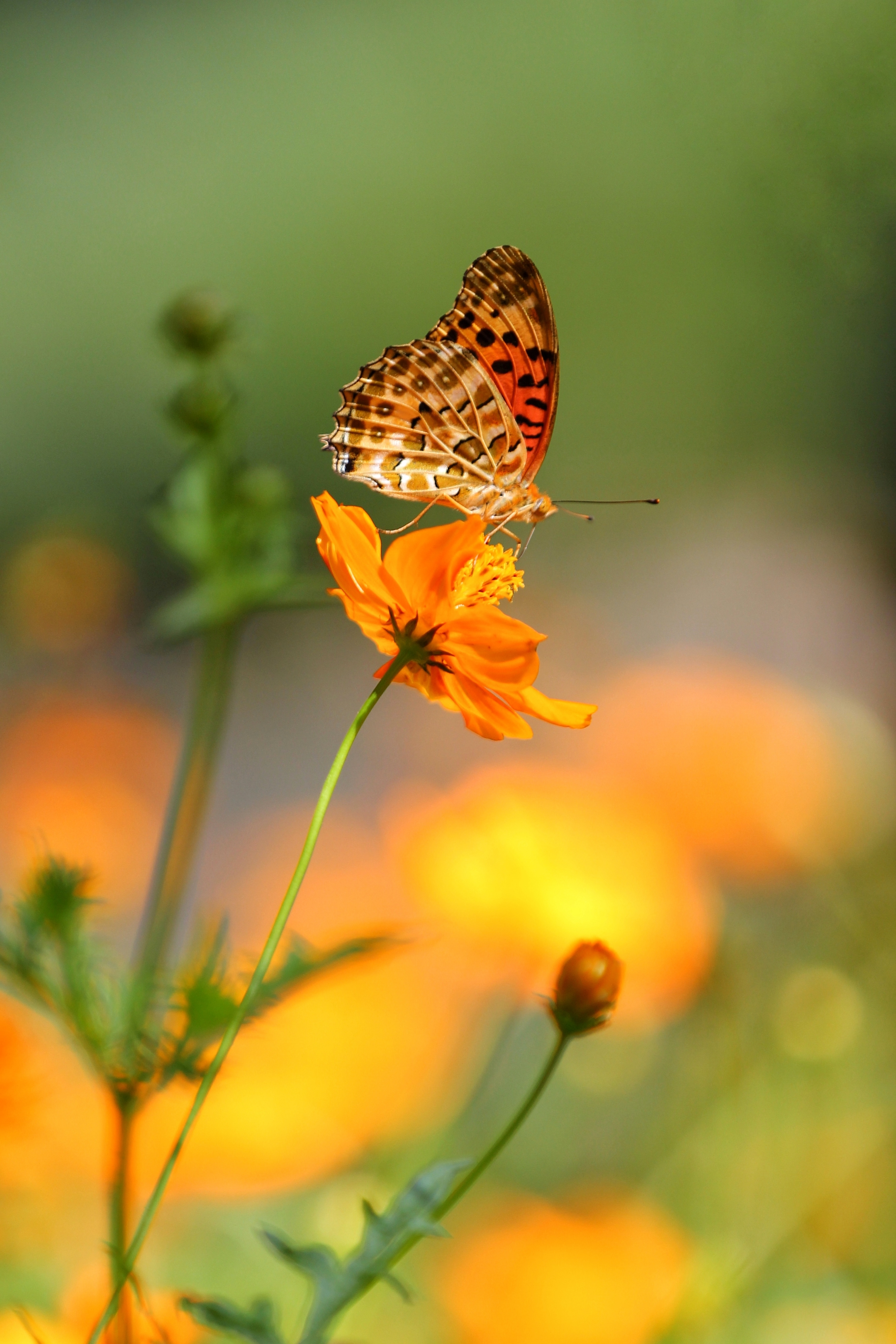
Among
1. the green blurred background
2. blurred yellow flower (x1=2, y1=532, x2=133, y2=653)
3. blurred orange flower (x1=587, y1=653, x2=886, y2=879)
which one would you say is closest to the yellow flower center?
blurred orange flower (x1=587, y1=653, x2=886, y2=879)

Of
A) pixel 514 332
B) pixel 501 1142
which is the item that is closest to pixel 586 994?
pixel 501 1142

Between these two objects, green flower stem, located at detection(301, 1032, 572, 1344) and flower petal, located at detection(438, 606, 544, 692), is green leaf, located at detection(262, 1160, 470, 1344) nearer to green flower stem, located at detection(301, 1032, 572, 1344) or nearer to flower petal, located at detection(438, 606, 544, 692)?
green flower stem, located at detection(301, 1032, 572, 1344)

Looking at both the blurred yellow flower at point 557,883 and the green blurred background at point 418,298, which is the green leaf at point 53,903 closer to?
the blurred yellow flower at point 557,883

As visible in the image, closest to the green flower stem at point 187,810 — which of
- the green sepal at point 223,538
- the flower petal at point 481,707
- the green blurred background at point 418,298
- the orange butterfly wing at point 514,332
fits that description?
the green sepal at point 223,538

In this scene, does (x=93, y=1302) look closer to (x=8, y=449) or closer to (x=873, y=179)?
(x=873, y=179)

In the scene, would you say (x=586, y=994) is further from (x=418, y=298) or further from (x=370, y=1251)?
(x=418, y=298)

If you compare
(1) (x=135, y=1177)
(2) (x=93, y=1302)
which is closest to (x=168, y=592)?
(1) (x=135, y=1177)
